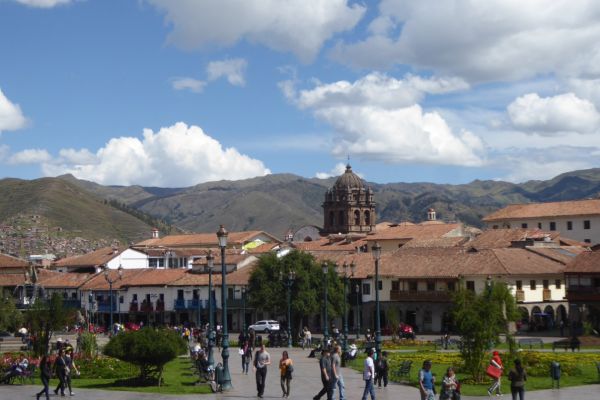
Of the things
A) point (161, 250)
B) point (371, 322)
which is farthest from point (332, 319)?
point (161, 250)

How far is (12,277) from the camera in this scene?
96.9m

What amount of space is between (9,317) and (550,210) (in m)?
69.3

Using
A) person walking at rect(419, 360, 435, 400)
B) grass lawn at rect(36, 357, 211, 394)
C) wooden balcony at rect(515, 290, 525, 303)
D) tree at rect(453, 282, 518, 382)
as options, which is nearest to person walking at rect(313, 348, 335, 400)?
person walking at rect(419, 360, 435, 400)

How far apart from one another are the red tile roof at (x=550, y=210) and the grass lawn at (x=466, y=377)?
223 feet

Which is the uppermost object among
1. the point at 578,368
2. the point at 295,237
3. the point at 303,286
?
the point at 295,237

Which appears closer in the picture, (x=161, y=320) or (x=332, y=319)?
(x=332, y=319)

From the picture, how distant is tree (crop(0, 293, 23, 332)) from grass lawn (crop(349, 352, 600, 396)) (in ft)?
108

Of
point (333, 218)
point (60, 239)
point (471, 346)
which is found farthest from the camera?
point (60, 239)

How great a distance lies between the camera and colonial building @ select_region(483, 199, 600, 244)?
108m

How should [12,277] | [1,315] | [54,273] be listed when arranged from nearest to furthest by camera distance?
[1,315], [12,277], [54,273]

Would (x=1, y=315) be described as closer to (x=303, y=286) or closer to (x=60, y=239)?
(x=303, y=286)

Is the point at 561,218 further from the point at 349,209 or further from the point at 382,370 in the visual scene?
the point at 382,370

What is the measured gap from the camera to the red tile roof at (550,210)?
10925 centimetres

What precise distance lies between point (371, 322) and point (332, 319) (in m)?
3.40
